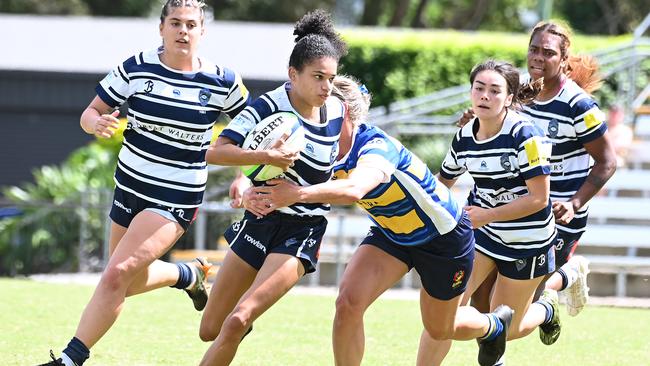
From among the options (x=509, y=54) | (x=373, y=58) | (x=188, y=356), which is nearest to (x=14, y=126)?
(x=373, y=58)

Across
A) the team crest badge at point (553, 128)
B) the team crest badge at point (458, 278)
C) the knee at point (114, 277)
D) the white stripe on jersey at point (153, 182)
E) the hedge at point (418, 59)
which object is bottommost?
the hedge at point (418, 59)

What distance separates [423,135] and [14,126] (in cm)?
769

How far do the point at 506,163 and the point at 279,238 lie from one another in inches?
52.8

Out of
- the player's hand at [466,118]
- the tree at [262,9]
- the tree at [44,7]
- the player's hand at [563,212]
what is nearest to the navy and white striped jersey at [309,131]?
the player's hand at [466,118]

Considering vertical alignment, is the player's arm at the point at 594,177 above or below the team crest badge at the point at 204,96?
below

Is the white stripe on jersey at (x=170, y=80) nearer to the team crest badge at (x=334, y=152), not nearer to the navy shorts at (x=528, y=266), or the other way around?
the team crest badge at (x=334, y=152)

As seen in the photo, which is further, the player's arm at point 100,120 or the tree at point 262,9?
the tree at point 262,9

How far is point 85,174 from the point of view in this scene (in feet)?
56.2

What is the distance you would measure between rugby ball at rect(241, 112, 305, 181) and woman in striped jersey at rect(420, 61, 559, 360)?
45.2 inches

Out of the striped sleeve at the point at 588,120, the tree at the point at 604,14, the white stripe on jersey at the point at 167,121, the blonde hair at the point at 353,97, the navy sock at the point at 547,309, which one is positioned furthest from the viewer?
the tree at the point at 604,14

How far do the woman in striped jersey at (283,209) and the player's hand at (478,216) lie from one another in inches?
30.9

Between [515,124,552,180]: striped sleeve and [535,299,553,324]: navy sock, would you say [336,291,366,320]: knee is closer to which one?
[515,124,552,180]: striped sleeve

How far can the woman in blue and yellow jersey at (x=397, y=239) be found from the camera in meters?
5.81

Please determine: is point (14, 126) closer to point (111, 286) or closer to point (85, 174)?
point (85, 174)
